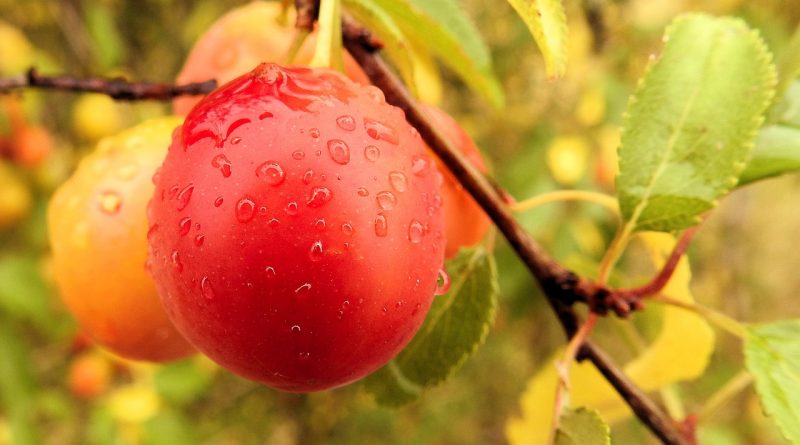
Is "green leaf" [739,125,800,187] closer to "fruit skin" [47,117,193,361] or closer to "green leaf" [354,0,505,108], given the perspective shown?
"green leaf" [354,0,505,108]

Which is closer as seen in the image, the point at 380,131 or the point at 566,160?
the point at 380,131

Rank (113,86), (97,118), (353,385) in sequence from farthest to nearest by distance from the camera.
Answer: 1. (353,385)
2. (97,118)
3. (113,86)

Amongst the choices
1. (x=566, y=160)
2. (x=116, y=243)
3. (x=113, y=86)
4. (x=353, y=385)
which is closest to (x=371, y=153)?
(x=116, y=243)

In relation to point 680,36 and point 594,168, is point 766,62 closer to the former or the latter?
point 680,36

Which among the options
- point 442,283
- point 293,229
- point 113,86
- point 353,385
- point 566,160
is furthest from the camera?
point 353,385

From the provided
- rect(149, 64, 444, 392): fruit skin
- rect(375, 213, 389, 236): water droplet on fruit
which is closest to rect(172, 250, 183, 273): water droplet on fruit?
rect(149, 64, 444, 392): fruit skin

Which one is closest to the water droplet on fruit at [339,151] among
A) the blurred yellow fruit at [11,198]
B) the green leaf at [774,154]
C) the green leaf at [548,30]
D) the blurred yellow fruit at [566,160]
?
the green leaf at [548,30]

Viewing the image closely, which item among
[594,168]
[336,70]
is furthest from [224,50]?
[594,168]

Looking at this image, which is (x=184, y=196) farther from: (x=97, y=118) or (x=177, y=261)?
(x=97, y=118)
